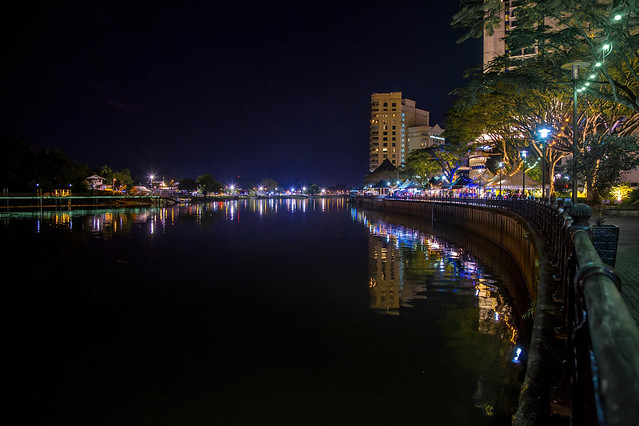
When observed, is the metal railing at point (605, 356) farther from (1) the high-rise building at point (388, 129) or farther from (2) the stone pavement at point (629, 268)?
(1) the high-rise building at point (388, 129)

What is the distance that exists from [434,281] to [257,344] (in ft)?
28.6

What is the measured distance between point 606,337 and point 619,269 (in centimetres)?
982

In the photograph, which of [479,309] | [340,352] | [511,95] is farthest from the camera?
[511,95]

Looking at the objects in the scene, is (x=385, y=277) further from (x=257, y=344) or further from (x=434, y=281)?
(x=257, y=344)

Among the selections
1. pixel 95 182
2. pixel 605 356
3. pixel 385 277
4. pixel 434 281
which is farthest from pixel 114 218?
pixel 95 182

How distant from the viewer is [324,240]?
29781mm

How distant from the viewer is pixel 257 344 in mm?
9586

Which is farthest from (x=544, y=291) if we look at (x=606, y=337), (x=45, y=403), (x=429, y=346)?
(x=45, y=403)

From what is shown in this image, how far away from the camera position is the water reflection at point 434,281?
39.2ft

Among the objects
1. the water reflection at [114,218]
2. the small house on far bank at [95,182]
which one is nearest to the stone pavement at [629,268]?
the water reflection at [114,218]

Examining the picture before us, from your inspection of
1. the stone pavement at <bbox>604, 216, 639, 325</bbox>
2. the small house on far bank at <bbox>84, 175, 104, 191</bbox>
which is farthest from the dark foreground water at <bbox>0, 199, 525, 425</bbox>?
the small house on far bank at <bbox>84, 175, 104, 191</bbox>

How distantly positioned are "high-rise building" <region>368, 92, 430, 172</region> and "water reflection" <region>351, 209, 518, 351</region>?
6286 inches

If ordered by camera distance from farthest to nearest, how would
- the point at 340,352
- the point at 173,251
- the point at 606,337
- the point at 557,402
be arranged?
1. the point at 173,251
2. the point at 340,352
3. the point at 557,402
4. the point at 606,337

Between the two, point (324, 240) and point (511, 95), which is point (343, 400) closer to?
point (324, 240)
